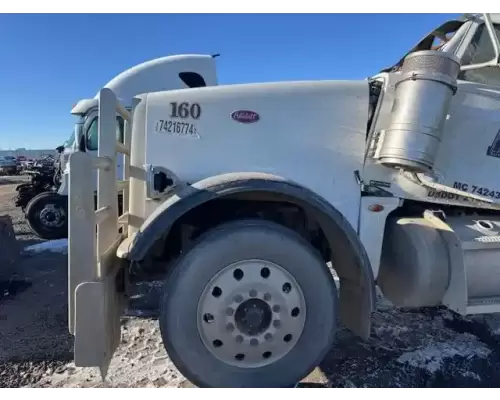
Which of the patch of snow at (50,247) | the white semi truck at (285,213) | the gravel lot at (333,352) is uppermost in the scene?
the white semi truck at (285,213)

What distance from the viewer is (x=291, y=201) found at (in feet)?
8.93

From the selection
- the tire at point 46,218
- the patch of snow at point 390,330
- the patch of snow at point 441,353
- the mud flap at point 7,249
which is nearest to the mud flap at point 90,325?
the patch of snow at point 441,353

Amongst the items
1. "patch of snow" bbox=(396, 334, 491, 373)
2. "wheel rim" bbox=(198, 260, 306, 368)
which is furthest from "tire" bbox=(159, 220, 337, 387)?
"patch of snow" bbox=(396, 334, 491, 373)

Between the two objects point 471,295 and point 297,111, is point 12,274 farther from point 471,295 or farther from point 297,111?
point 471,295

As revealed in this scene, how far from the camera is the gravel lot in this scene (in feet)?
10.4

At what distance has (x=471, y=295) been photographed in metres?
3.14

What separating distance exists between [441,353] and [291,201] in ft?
6.79

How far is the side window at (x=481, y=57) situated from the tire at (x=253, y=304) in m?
2.12

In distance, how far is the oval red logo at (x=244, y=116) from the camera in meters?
3.01

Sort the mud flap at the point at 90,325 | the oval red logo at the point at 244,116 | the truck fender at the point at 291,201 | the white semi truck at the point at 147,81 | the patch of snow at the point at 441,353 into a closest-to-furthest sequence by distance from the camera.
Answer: the mud flap at the point at 90,325, the truck fender at the point at 291,201, the oval red logo at the point at 244,116, the patch of snow at the point at 441,353, the white semi truck at the point at 147,81

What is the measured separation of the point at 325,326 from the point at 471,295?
1.23 metres

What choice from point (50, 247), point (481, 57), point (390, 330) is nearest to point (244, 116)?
point (481, 57)

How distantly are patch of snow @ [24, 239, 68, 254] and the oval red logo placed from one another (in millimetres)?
5615

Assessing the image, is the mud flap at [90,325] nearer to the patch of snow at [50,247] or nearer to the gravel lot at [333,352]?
the gravel lot at [333,352]
